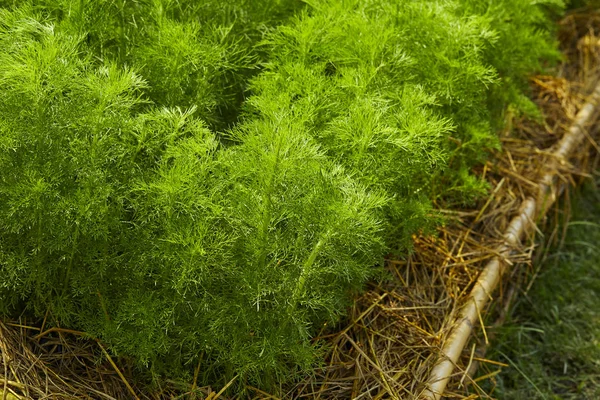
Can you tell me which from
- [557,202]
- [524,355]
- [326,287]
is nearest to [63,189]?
[326,287]

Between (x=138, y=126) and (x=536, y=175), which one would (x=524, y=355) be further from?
(x=138, y=126)

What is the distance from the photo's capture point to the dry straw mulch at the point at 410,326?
6.48 ft

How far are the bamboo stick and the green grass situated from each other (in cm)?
29

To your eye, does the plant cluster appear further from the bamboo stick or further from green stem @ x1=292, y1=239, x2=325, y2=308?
the bamboo stick

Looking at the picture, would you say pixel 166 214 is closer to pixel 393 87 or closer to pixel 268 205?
pixel 268 205

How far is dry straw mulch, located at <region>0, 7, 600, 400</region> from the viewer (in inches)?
77.8

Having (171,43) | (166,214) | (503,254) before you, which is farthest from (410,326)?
(171,43)

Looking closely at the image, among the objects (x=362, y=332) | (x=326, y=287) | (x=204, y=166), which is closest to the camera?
(x=204, y=166)

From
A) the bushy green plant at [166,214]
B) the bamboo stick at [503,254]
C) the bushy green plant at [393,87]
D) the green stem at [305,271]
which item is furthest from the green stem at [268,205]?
the bamboo stick at [503,254]

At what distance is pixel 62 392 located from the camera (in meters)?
1.93

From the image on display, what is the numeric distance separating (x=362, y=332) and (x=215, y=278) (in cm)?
69

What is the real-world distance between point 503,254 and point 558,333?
0.53 m

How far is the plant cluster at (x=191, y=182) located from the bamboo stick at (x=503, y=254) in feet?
1.21

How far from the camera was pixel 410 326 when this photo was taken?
243 centimetres
